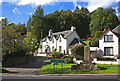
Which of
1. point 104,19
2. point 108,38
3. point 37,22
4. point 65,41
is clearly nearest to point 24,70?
point 108,38

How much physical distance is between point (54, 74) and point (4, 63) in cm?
1000

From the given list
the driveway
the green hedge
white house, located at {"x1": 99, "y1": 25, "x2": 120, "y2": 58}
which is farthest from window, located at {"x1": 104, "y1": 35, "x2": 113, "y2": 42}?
the green hedge

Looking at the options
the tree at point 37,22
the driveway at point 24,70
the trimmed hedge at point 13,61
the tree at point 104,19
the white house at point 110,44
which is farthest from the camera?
Result: the tree at point 37,22

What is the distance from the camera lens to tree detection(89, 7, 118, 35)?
49.2m

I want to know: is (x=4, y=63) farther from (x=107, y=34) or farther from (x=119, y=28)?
(x=119, y=28)

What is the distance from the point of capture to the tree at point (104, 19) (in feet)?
161

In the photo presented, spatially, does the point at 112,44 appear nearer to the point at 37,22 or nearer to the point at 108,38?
the point at 108,38

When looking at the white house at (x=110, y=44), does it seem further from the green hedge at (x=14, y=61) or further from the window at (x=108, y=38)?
the green hedge at (x=14, y=61)

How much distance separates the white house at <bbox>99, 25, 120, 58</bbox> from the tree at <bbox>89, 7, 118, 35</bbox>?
20.6m

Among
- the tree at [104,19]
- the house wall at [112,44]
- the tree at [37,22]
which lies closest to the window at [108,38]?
the house wall at [112,44]

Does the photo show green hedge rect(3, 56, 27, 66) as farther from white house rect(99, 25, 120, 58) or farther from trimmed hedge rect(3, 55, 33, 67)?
white house rect(99, 25, 120, 58)

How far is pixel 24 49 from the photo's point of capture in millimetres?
25266

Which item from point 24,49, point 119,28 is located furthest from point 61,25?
point 24,49

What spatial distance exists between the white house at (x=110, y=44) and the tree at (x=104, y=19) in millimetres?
20638
